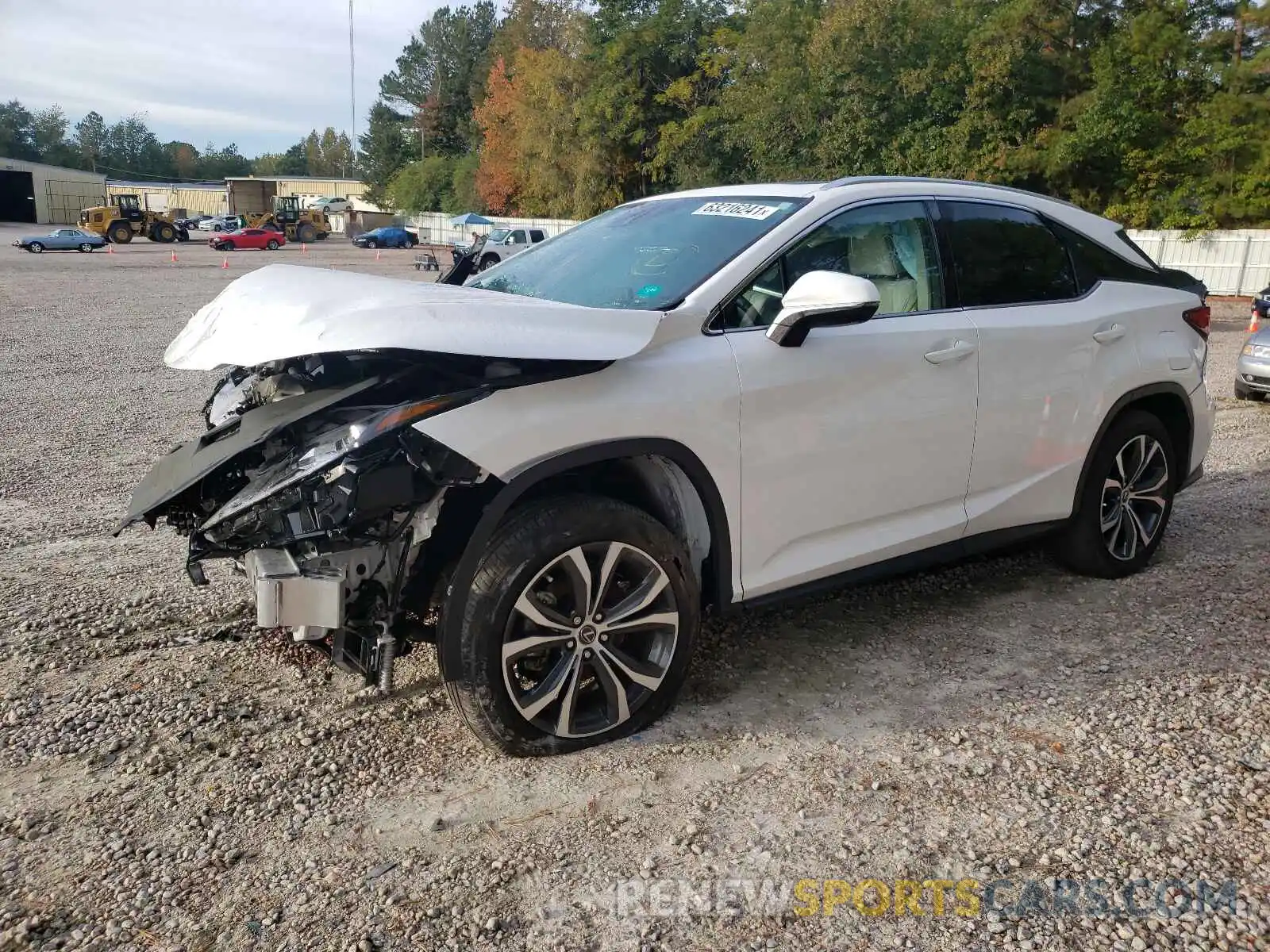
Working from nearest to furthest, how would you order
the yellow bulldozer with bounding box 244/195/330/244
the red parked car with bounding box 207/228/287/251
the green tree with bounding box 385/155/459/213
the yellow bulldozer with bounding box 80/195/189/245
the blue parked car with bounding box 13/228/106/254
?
the blue parked car with bounding box 13/228/106/254 < the red parked car with bounding box 207/228/287/251 < the yellow bulldozer with bounding box 80/195/189/245 < the yellow bulldozer with bounding box 244/195/330/244 < the green tree with bounding box 385/155/459/213

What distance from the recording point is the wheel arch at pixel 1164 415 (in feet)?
14.6

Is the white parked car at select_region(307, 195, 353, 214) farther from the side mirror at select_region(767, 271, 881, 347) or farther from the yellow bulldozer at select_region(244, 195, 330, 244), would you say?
the side mirror at select_region(767, 271, 881, 347)

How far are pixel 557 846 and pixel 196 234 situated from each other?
234 ft

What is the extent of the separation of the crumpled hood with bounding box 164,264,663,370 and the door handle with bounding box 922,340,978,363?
1.19 meters

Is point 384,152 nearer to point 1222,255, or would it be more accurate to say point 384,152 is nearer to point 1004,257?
point 1222,255

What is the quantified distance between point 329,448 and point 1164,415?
13.5ft

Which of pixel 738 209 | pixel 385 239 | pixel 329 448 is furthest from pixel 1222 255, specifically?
pixel 385 239

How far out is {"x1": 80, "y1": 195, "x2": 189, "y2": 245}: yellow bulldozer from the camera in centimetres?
4838

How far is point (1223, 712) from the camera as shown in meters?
3.52

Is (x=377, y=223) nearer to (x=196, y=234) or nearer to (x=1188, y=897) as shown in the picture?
(x=196, y=234)

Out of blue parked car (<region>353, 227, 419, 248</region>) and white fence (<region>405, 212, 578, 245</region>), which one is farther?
blue parked car (<region>353, 227, 419, 248</region>)

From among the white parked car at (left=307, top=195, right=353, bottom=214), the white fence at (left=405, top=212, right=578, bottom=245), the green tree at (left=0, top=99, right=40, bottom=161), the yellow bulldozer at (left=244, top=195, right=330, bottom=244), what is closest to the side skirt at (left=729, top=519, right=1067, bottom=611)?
the white fence at (left=405, top=212, right=578, bottom=245)

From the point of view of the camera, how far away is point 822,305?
3080 mm

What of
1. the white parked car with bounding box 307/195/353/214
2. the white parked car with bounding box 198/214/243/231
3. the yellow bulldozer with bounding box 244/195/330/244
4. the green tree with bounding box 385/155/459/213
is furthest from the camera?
the white parked car with bounding box 307/195/353/214
